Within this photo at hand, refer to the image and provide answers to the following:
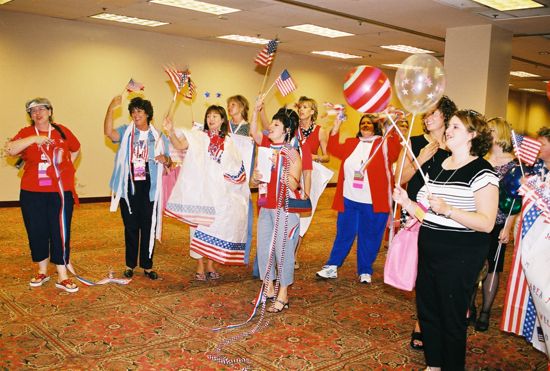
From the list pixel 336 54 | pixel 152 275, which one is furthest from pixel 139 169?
pixel 336 54

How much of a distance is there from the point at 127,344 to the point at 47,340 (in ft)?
1.66

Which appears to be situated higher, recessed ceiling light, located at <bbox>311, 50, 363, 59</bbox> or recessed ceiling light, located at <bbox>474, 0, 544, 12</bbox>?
recessed ceiling light, located at <bbox>311, 50, 363, 59</bbox>

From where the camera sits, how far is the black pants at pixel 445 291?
2.81m

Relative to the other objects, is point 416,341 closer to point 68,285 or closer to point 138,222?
point 138,222

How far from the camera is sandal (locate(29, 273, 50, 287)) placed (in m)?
4.61

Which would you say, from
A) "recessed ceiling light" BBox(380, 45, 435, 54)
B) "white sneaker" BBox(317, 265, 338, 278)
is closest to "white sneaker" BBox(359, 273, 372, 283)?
"white sneaker" BBox(317, 265, 338, 278)

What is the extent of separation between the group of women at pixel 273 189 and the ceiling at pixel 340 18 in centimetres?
250

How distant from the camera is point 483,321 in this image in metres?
4.15

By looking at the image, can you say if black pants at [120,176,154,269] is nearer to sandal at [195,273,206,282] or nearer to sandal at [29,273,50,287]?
sandal at [195,273,206,282]

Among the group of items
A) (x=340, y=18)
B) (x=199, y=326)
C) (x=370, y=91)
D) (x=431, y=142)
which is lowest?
(x=199, y=326)

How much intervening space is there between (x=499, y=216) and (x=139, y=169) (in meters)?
2.89

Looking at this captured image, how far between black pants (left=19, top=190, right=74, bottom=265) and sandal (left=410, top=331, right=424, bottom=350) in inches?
111

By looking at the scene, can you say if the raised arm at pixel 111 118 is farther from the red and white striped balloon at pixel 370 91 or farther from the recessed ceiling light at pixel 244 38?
the recessed ceiling light at pixel 244 38

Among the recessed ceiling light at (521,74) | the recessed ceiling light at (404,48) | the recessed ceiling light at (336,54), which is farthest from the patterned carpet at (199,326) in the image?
the recessed ceiling light at (521,74)
